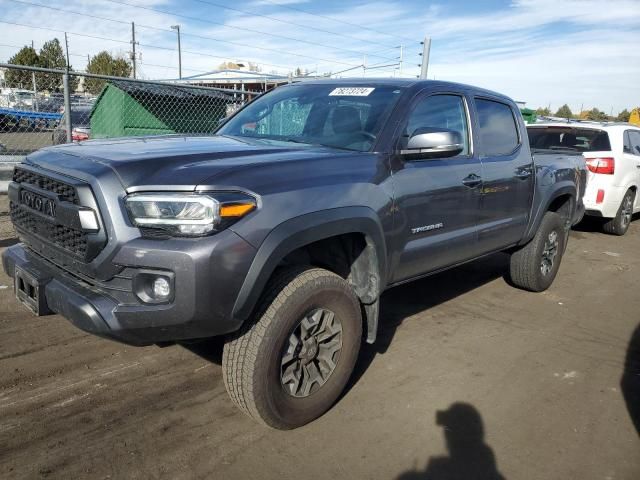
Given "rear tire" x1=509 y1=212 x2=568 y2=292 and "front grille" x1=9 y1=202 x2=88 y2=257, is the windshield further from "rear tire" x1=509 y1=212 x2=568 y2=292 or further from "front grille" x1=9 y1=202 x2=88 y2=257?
"rear tire" x1=509 y1=212 x2=568 y2=292

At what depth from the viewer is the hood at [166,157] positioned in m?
2.38

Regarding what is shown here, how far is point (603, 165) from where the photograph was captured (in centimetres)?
795

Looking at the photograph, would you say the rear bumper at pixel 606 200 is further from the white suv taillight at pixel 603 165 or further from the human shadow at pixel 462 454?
the human shadow at pixel 462 454

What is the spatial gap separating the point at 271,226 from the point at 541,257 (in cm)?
368

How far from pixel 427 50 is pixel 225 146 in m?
7.78

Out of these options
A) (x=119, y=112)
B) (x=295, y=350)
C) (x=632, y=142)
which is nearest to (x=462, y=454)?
(x=295, y=350)

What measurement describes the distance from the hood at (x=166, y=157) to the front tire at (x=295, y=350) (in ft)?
2.07

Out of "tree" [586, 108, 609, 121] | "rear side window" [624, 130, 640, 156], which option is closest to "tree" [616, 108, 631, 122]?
"tree" [586, 108, 609, 121]

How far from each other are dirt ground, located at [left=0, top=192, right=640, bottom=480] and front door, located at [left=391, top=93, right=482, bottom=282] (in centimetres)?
72

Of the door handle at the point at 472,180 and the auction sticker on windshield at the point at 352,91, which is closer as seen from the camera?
the auction sticker on windshield at the point at 352,91

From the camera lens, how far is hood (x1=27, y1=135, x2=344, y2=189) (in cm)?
238

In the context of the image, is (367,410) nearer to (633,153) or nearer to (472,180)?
(472,180)

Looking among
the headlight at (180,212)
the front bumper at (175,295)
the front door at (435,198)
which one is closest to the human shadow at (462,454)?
the front door at (435,198)

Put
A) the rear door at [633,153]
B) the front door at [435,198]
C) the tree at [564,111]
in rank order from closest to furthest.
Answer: the front door at [435,198] → the rear door at [633,153] → the tree at [564,111]
